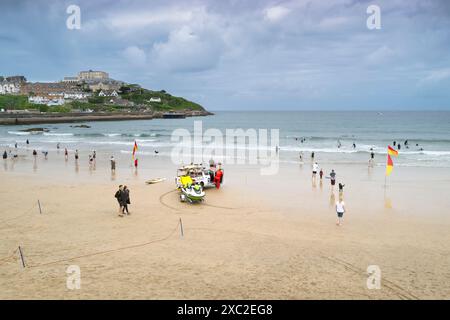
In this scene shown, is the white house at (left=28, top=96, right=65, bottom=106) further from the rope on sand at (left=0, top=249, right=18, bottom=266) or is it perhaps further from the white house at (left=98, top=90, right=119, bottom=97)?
the rope on sand at (left=0, top=249, right=18, bottom=266)

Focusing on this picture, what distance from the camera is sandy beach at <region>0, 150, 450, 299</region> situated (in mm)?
8719

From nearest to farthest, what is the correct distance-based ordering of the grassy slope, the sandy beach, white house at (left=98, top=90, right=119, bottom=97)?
1. the sandy beach
2. the grassy slope
3. white house at (left=98, top=90, right=119, bottom=97)

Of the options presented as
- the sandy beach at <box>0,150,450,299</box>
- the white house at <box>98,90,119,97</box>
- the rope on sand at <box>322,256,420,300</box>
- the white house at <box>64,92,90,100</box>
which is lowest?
the rope on sand at <box>322,256,420,300</box>

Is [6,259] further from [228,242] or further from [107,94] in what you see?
[107,94]

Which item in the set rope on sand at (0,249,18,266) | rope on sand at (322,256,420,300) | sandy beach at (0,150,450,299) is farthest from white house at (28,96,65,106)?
rope on sand at (322,256,420,300)

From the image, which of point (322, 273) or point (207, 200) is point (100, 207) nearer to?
point (207, 200)

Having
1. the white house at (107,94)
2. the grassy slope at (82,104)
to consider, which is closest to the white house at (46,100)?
the grassy slope at (82,104)

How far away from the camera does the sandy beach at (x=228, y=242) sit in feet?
28.6

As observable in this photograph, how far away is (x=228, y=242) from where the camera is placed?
39.1 feet

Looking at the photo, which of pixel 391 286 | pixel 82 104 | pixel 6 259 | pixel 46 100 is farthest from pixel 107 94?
pixel 391 286

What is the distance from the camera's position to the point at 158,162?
109 feet

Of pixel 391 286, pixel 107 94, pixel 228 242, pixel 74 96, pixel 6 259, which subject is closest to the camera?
pixel 391 286

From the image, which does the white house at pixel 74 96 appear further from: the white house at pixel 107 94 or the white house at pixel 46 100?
the white house at pixel 46 100
